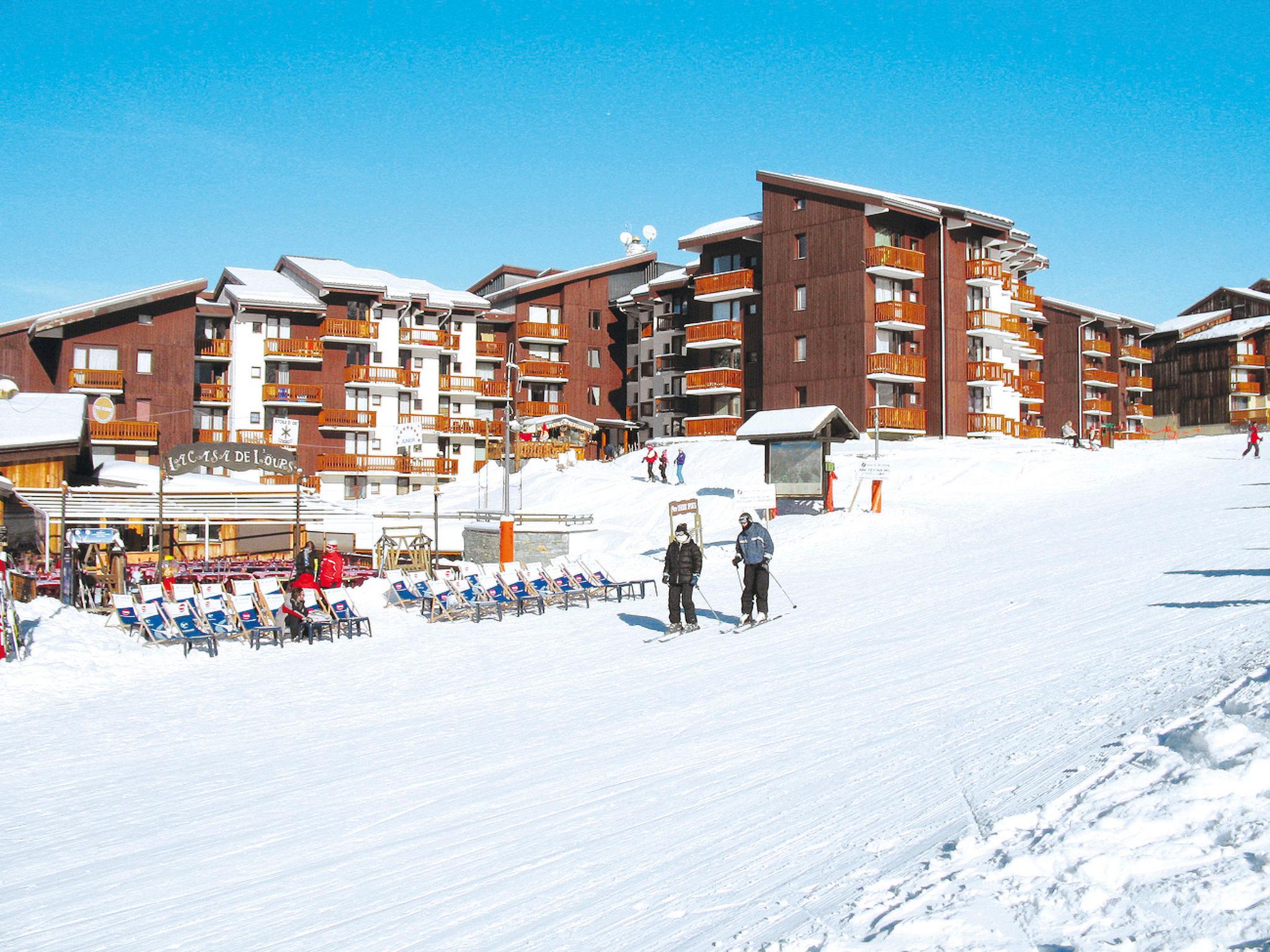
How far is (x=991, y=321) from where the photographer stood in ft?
157

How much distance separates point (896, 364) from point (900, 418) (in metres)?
2.30

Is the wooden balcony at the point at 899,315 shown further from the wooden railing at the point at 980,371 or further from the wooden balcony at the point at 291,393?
the wooden balcony at the point at 291,393

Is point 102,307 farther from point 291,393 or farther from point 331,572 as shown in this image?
point 331,572

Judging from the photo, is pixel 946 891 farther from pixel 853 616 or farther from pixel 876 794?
pixel 853 616

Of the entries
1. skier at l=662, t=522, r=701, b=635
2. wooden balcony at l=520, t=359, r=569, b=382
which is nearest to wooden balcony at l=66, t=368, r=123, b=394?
wooden balcony at l=520, t=359, r=569, b=382

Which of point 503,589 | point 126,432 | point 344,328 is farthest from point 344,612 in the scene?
point 344,328

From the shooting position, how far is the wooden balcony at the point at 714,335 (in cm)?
5134

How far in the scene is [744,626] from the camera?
47.4ft

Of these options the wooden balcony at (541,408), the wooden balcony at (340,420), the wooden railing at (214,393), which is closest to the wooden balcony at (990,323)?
the wooden balcony at (541,408)

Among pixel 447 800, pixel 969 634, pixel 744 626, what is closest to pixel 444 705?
pixel 447 800

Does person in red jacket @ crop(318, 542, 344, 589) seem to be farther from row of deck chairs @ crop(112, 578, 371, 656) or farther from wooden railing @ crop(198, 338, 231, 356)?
wooden railing @ crop(198, 338, 231, 356)

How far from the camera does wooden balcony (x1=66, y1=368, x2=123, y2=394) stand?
147ft

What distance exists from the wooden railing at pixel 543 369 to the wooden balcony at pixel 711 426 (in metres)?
11.1

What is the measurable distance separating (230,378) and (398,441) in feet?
77.7
